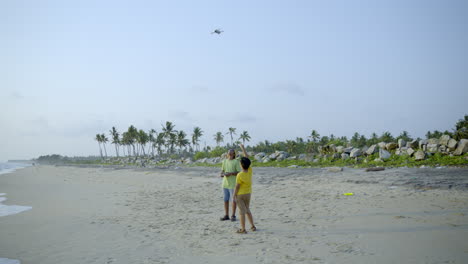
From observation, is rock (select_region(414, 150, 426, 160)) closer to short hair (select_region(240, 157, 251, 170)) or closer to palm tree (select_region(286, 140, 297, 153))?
short hair (select_region(240, 157, 251, 170))

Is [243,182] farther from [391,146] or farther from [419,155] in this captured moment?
[391,146]

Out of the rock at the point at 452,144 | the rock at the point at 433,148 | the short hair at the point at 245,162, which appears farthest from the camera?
the rock at the point at 433,148

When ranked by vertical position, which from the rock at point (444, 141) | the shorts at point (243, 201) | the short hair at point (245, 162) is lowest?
the shorts at point (243, 201)

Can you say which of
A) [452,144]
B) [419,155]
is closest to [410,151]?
[419,155]

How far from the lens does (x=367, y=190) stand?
11.7m

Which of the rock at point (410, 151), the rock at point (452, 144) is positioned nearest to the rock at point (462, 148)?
the rock at point (452, 144)

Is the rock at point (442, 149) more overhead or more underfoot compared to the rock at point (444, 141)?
more underfoot

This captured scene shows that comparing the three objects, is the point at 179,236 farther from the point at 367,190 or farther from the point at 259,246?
the point at 367,190

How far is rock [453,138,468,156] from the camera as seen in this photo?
17.9m

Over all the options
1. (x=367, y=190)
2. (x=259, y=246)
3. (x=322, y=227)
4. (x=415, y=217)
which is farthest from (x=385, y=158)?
(x=259, y=246)

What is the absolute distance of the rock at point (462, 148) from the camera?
17891mm

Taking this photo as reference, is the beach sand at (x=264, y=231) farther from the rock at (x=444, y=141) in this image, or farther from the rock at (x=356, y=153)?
the rock at (x=356, y=153)

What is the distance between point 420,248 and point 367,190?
7.29 meters

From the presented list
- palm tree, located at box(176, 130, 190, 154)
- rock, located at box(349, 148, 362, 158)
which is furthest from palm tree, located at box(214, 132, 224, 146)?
rock, located at box(349, 148, 362, 158)
